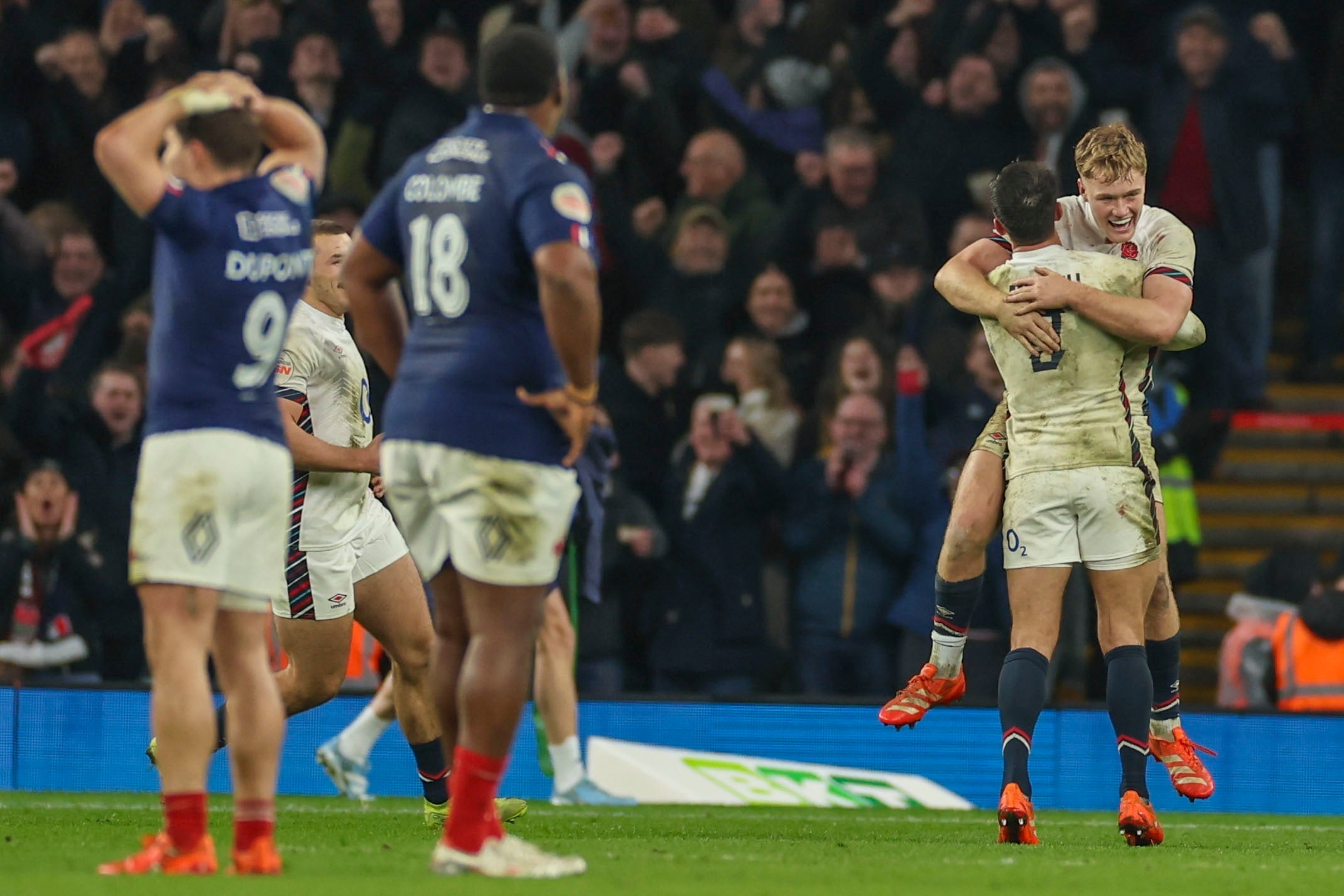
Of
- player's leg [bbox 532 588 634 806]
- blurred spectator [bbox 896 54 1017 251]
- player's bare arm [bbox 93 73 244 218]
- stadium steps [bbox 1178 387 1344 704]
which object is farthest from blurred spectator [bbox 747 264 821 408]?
player's bare arm [bbox 93 73 244 218]

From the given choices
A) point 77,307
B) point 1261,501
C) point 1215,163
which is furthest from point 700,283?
point 1261,501

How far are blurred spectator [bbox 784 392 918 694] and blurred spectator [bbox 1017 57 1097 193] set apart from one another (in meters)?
2.41

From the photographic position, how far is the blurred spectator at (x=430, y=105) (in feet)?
43.9

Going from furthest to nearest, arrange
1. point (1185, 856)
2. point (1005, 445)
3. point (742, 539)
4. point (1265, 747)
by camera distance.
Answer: point (742, 539) < point (1265, 747) < point (1005, 445) < point (1185, 856)

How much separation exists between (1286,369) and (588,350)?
10810mm

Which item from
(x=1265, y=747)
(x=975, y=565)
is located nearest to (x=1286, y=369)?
(x=1265, y=747)

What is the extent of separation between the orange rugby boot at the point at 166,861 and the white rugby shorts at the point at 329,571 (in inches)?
95.6

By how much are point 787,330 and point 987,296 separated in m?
5.26

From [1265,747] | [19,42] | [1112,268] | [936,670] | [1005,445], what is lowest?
[1265,747]

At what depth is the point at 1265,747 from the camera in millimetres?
10570

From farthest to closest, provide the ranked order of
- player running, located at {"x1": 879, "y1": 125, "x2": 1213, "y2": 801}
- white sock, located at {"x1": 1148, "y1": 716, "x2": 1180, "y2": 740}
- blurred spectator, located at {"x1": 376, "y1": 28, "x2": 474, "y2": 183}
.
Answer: blurred spectator, located at {"x1": 376, "y1": 28, "x2": 474, "y2": 183}, white sock, located at {"x1": 1148, "y1": 716, "x2": 1180, "y2": 740}, player running, located at {"x1": 879, "y1": 125, "x2": 1213, "y2": 801}

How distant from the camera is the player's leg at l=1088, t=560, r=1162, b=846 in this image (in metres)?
7.33

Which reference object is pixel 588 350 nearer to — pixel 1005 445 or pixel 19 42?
pixel 1005 445

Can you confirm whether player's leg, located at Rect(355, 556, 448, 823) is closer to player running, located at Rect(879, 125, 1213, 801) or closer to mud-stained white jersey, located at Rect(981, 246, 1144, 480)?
player running, located at Rect(879, 125, 1213, 801)
